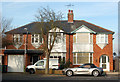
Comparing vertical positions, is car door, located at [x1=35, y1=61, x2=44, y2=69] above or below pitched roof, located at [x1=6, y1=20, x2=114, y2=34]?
below

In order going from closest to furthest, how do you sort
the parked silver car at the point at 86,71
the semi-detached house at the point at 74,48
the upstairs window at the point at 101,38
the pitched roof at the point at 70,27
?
the parked silver car at the point at 86,71, the semi-detached house at the point at 74,48, the upstairs window at the point at 101,38, the pitched roof at the point at 70,27

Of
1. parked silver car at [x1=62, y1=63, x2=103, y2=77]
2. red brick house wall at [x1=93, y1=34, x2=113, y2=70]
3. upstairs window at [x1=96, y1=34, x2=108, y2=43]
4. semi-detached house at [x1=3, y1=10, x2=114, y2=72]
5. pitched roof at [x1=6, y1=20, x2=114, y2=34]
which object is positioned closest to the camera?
parked silver car at [x1=62, y1=63, x2=103, y2=77]

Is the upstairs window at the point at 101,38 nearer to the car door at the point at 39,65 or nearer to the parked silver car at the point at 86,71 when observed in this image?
the parked silver car at the point at 86,71

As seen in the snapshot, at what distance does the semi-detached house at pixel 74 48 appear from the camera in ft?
112

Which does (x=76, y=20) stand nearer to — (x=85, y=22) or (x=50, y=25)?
(x=85, y=22)

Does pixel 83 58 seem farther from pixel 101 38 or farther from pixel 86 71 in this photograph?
pixel 86 71

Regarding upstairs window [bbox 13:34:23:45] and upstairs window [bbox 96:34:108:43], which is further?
upstairs window [bbox 96:34:108:43]

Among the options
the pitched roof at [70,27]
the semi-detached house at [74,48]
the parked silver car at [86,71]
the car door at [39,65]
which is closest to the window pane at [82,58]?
the semi-detached house at [74,48]

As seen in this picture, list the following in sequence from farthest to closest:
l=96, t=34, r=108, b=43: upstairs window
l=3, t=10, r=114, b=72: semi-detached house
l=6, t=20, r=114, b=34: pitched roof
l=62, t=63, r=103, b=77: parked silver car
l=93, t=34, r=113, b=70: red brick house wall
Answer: l=6, t=20, r=114, b=34: pitched roof, l=96, t=34, r=108, b=43: upstairs window, l=93, t=34, r=113, b=70: red brick house wall, l=3, t=10, r=114, b=72: semi-detached house, l=62, t=63, r=103, b=77: parked silver car

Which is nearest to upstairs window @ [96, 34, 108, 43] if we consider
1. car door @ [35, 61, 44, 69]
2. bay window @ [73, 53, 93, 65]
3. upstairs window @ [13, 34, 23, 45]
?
bay window @ [73, 53, 93, 65]

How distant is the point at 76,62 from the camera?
34375mm

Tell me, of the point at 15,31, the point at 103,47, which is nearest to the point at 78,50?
the point at 103,47

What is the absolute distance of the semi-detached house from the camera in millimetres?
34031

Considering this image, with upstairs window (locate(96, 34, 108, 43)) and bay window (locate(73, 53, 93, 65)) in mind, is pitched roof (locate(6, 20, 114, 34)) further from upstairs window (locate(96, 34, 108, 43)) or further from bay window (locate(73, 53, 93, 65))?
bay window (locate(73, 53, 93, 65))
